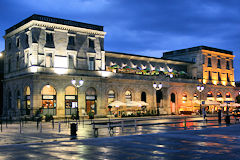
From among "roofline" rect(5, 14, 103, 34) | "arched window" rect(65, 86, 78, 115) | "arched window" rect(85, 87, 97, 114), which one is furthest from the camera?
"arched window" rect(85, 87, 97, 114)

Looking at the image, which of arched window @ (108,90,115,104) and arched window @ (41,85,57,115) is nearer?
arched window @ (41,85,57,115)

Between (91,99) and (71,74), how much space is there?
18.2ft

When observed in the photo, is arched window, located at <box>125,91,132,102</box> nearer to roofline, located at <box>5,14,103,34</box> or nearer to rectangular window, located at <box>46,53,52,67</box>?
roofline, located at <box>5,14,103,34</box>

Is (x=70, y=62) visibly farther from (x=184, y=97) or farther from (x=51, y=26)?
(x=184, y=97)

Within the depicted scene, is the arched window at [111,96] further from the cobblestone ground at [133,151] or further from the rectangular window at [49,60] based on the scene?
the cobblestone ground at [133,151]

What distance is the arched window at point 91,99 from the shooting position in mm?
53438

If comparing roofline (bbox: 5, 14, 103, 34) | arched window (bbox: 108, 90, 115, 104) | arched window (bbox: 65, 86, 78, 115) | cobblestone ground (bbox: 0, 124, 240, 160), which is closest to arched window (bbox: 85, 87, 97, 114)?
arched window (bbox: 65, 86, 78, 115)

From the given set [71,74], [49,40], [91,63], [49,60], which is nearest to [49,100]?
[71,74]

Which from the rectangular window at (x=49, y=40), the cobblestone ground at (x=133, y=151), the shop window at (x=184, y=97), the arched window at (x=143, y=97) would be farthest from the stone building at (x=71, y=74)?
the cobblestone ground at (x=133, y=151)

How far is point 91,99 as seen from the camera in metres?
53.9

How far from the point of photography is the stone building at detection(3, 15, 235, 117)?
160 ft

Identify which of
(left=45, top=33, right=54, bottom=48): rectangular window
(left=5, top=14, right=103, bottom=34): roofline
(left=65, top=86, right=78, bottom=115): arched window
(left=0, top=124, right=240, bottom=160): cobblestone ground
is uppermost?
(left=5, top=14, right=103, bottom=34): roofline

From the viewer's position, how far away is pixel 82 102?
171 feet

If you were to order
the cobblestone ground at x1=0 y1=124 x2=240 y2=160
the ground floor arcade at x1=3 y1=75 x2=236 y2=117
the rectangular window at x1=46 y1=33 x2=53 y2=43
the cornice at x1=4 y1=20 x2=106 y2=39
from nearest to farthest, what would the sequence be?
the cobblestone ground at x1=0 y1=124 x2=240 y2=160 → the ground floor arcade at x1=3 y1=75 x2=236 y2=117 → the cornice at x1=4 y1=20 x2=106 y2=39 → the rectangular window at x1=46 y1=33 x2=53 y2=43
